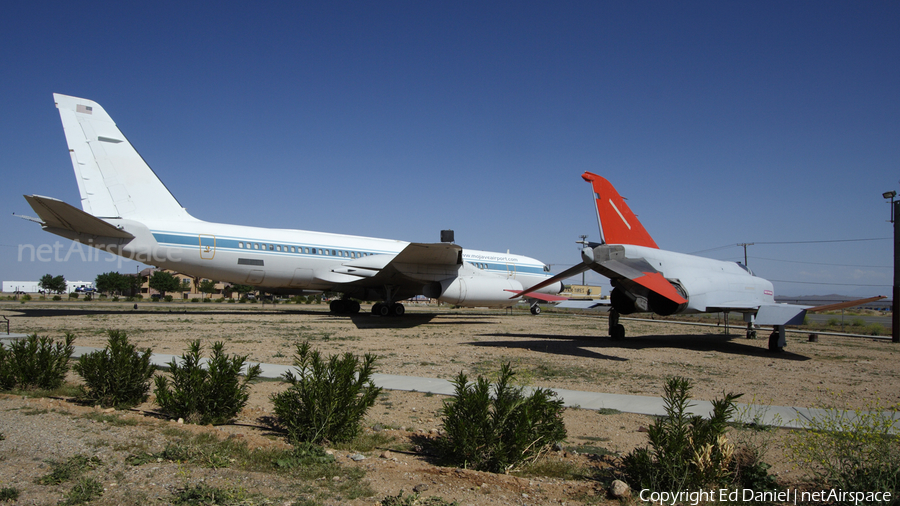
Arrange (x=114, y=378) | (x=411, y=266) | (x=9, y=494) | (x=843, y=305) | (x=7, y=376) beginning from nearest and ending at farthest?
1. (x=9, y=494)
2. (x=114, y=378)
3. (x=7, y=376)
4. (x=843, y=305)
5. (x=411, y=266)

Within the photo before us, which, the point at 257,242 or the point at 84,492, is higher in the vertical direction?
A: the point at 257,242

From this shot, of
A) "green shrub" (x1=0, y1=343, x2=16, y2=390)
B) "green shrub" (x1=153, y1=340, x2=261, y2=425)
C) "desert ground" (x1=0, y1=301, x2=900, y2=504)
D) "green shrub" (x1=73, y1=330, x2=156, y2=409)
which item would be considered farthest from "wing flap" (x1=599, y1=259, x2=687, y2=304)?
"green shrub" (x1=0, y1=343, x2=16, y2=390)

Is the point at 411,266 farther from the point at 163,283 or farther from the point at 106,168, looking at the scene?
the point at 163,283

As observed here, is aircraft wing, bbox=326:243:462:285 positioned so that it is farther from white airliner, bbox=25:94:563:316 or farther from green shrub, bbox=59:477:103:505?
green shrub, bbox=59:477:103:505

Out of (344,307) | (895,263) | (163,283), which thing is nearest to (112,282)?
(163,283)

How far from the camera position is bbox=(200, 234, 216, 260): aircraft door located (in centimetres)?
2161

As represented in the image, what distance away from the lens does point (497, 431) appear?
489 centimetres

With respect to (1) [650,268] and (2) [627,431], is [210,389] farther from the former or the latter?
(1) [650,268]

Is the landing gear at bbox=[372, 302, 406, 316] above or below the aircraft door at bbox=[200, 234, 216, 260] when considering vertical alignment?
below

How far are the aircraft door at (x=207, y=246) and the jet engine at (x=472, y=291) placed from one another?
9268 millimetres

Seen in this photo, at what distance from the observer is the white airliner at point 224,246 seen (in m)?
19.8

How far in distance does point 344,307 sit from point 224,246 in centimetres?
868

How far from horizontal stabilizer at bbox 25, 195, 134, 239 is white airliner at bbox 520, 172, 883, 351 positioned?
54.7ft

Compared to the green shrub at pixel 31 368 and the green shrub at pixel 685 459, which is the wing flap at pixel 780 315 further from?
the green shrub at pixel 31 368
